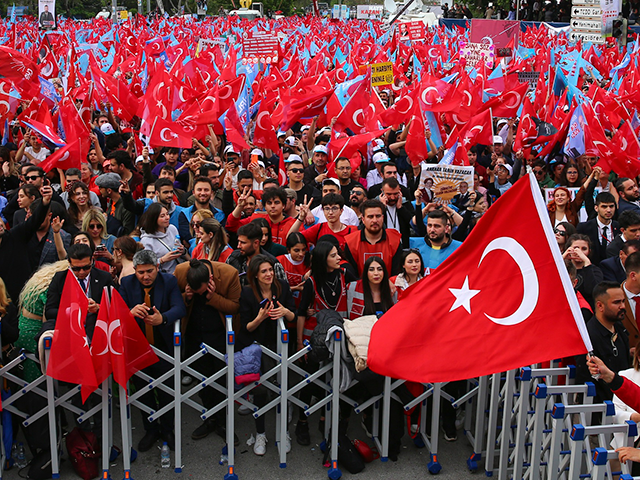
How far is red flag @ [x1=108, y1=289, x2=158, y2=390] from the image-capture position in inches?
213

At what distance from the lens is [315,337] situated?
5.87 metres

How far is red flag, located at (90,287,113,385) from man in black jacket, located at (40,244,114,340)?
17.4 inches

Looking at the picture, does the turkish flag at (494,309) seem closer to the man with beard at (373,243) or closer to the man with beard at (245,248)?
the man with beard at (245,248)

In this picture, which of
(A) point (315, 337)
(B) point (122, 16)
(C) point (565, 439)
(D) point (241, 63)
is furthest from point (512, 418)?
(B) point (122, 16)

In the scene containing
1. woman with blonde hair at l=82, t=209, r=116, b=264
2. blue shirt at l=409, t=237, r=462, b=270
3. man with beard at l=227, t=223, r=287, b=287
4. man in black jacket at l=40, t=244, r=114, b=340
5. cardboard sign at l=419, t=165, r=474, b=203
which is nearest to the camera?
man in black jacket at l=40, t=244, r=114, b=340

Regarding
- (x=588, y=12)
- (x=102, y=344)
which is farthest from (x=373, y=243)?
(x=588, y=12)

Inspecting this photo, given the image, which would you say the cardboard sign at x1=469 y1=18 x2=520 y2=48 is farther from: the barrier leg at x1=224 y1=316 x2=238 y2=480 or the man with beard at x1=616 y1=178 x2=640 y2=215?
the barrier leg at x1=224 y1=316 x2=238 y2=480

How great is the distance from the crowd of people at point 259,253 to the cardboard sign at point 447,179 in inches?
1.1

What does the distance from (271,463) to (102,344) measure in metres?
1.76

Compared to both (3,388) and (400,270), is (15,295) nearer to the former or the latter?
(3,388)

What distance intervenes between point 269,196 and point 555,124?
6997mm

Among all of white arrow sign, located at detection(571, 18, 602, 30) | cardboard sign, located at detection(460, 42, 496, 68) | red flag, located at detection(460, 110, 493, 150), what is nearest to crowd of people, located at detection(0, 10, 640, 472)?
red flag, located at detection(460, 110, 493, 150)

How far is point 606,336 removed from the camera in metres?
5.46

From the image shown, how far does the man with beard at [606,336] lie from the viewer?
17.7 feet
